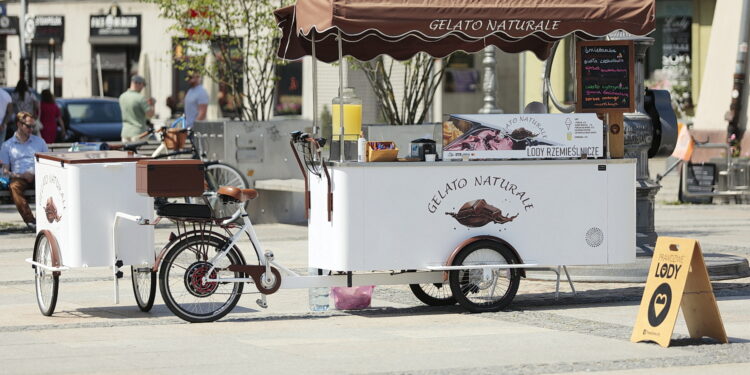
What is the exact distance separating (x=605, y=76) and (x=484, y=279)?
2143 millimetres

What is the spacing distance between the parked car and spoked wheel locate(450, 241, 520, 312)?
2126cm

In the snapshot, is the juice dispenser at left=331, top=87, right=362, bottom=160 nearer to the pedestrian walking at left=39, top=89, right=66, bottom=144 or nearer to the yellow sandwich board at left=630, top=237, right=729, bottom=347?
the yellow sandwich board at left=630, top=237, right=729, bottom=347

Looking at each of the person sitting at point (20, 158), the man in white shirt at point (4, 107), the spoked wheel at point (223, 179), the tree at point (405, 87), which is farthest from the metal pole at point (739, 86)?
the person sitting at point (20, 158)

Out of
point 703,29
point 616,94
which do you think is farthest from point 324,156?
point 703,29

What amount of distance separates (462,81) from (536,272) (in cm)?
2838

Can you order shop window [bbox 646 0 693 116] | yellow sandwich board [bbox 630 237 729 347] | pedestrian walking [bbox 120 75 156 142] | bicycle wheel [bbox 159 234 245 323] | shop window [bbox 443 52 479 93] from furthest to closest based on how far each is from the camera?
shop window [bbox 443 52 479 93], shop window [bbox 646 0 693 116], pedestrian walking [bbox 120 75 156 142], bicycle wheel [bbox 159 234 245 323], yellow sandwich board [bbox 630 237 729 347]

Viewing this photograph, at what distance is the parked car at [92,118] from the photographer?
3134 centimetres

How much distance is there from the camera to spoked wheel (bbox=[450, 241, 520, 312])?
35.1 feet

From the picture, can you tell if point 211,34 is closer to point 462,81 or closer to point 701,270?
point 701,270

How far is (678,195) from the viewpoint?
22.6 m

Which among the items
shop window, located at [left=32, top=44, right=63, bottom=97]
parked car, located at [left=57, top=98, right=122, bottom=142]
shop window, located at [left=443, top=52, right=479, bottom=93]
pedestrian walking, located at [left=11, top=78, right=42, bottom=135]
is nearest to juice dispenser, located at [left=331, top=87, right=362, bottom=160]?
pedestrian walking, located at [left=11, top=78, right=42, bottom=135]

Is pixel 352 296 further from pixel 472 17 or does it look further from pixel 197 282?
pixel 472 17

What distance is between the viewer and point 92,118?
3200 centimetres

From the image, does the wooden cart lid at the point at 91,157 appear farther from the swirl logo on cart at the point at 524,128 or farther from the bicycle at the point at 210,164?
the bicycle at the point at 210,164
